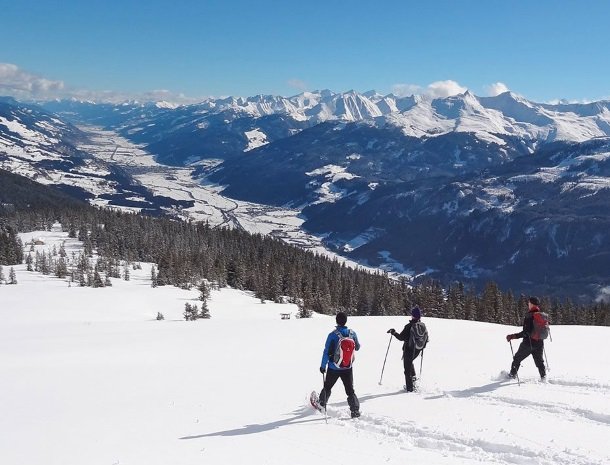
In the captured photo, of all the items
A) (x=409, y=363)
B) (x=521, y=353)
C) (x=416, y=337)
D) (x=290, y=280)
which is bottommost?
(x=409, y=363)

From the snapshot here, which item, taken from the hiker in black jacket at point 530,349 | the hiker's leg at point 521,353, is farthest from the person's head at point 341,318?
the hiker's leg at point 521,353

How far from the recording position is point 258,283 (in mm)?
110125

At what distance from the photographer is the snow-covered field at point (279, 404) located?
12867 mm

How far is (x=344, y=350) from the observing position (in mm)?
15914

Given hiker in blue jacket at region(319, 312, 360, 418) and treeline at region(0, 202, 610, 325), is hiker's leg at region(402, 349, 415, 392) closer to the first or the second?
hiker in blue jacket at region(319, 312, 360, 418)

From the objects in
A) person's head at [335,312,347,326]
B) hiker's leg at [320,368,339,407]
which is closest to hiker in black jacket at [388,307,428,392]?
person's head at [335,312,347,326]

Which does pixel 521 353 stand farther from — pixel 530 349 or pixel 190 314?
pixel 190 314

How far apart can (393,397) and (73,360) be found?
52.7 ft

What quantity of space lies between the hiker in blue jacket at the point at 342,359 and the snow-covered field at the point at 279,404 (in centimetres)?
71

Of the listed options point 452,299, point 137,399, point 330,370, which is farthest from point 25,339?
point 452,299

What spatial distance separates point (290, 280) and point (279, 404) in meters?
94.9

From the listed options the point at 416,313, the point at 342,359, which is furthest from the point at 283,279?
the point at 342,359

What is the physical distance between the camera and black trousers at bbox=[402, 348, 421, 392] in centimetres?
1828

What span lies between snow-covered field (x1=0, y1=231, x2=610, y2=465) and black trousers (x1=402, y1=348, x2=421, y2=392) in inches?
19.6
